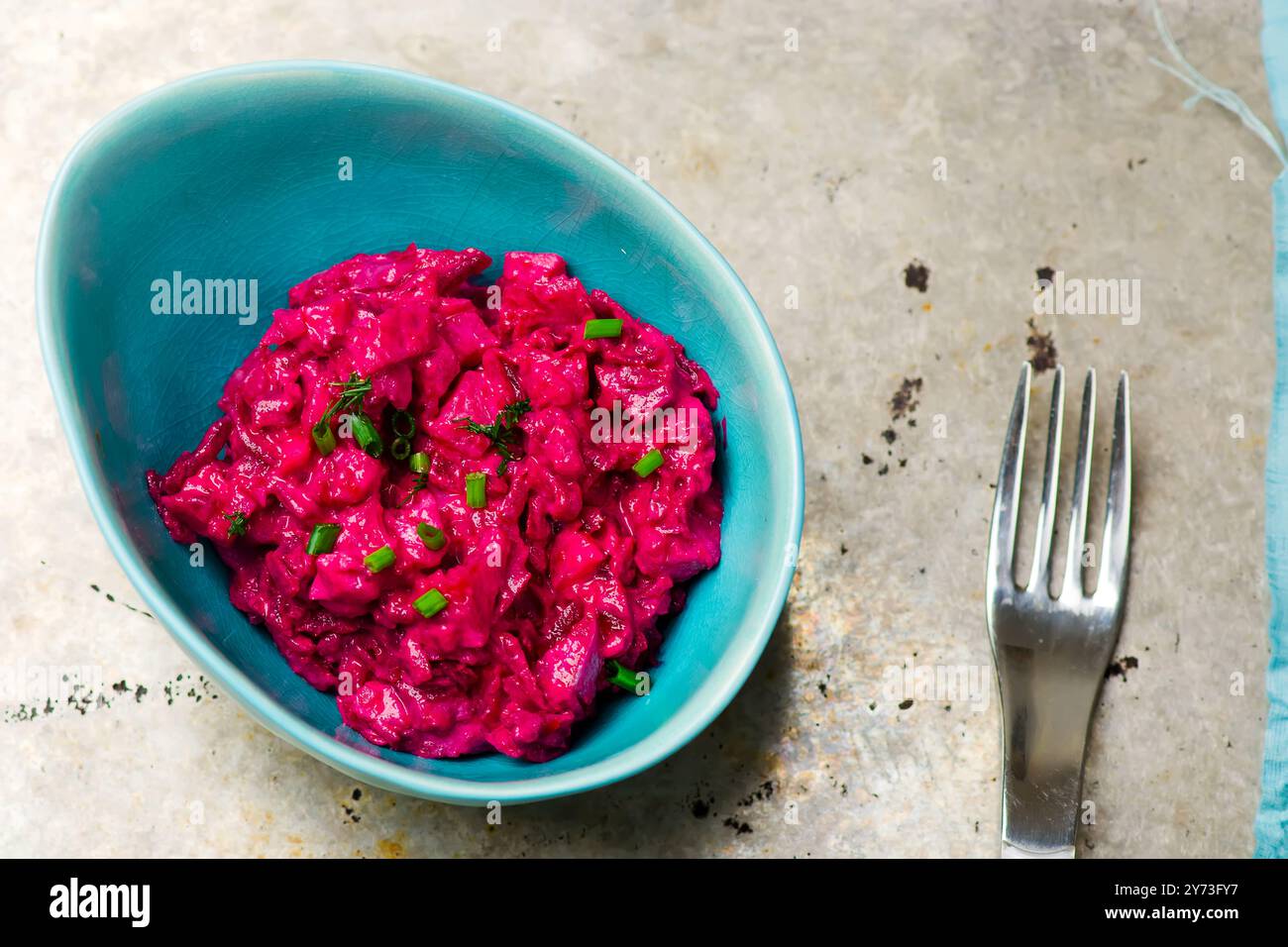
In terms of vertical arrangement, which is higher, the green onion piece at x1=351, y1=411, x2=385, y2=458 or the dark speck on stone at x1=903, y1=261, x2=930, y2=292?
the dark speck on stone at x1=903, y1=261, x2=930, y2=292

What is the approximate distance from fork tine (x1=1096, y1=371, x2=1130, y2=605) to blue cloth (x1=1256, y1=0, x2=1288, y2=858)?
23.7 inches

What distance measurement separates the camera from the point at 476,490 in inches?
104

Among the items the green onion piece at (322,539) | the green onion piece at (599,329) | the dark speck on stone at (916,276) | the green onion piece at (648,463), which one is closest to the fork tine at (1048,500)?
the dark speck on stone at (916,276)

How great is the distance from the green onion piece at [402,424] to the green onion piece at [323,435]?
Result: 0.49 ft

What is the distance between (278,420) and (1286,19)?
367 cm

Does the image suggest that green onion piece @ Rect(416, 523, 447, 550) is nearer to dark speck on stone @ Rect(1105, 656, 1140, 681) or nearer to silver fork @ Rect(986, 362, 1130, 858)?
silver fork @ Rect(986, 362, 1130, 858)

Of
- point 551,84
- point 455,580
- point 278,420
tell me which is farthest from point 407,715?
point 551,84

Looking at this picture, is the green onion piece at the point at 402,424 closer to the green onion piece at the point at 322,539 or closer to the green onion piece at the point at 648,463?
the green onion piece at the point at 322,539

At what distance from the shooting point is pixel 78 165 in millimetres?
2584

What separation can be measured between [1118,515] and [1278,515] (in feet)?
2.20

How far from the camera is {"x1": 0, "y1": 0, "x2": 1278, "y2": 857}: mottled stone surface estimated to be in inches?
130

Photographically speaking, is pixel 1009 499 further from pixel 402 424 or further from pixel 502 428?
pixel 402 424

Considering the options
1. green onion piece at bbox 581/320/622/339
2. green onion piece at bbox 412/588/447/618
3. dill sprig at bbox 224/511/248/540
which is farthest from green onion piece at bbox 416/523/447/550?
green onion piece at bbox 581/320/622/339
